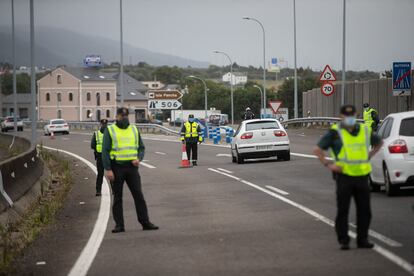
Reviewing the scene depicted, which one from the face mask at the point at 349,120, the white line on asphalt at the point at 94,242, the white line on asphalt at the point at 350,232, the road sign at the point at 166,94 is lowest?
the white line on asphalt at the point at 94,242

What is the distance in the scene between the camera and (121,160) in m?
14.0

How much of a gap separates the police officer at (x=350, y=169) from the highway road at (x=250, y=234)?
0.29m

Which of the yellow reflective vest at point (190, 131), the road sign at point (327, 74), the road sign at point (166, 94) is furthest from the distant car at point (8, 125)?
the yellow reflective vest at point (190, 131)

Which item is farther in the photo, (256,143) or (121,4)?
(121,4)

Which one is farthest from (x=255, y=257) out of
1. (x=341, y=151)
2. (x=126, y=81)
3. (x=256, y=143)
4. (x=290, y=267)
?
(x=126, y=81)

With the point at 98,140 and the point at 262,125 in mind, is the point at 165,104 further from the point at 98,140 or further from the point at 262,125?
the point at 98,140

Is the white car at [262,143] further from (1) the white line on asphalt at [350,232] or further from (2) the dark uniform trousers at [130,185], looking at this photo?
(2) the dark uniform trousers at [130,185]

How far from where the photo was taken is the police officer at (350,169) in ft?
35.8

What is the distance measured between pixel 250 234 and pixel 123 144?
98.9 inches

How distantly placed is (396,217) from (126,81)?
154 metres

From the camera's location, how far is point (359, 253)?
10539 millimetres

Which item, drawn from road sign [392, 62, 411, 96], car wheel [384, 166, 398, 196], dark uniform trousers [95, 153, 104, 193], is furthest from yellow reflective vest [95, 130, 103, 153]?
road sign [392, 62, 411, 96]

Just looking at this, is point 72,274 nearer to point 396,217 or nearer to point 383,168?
point 396,217

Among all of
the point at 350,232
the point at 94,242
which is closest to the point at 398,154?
the point at 350,232
